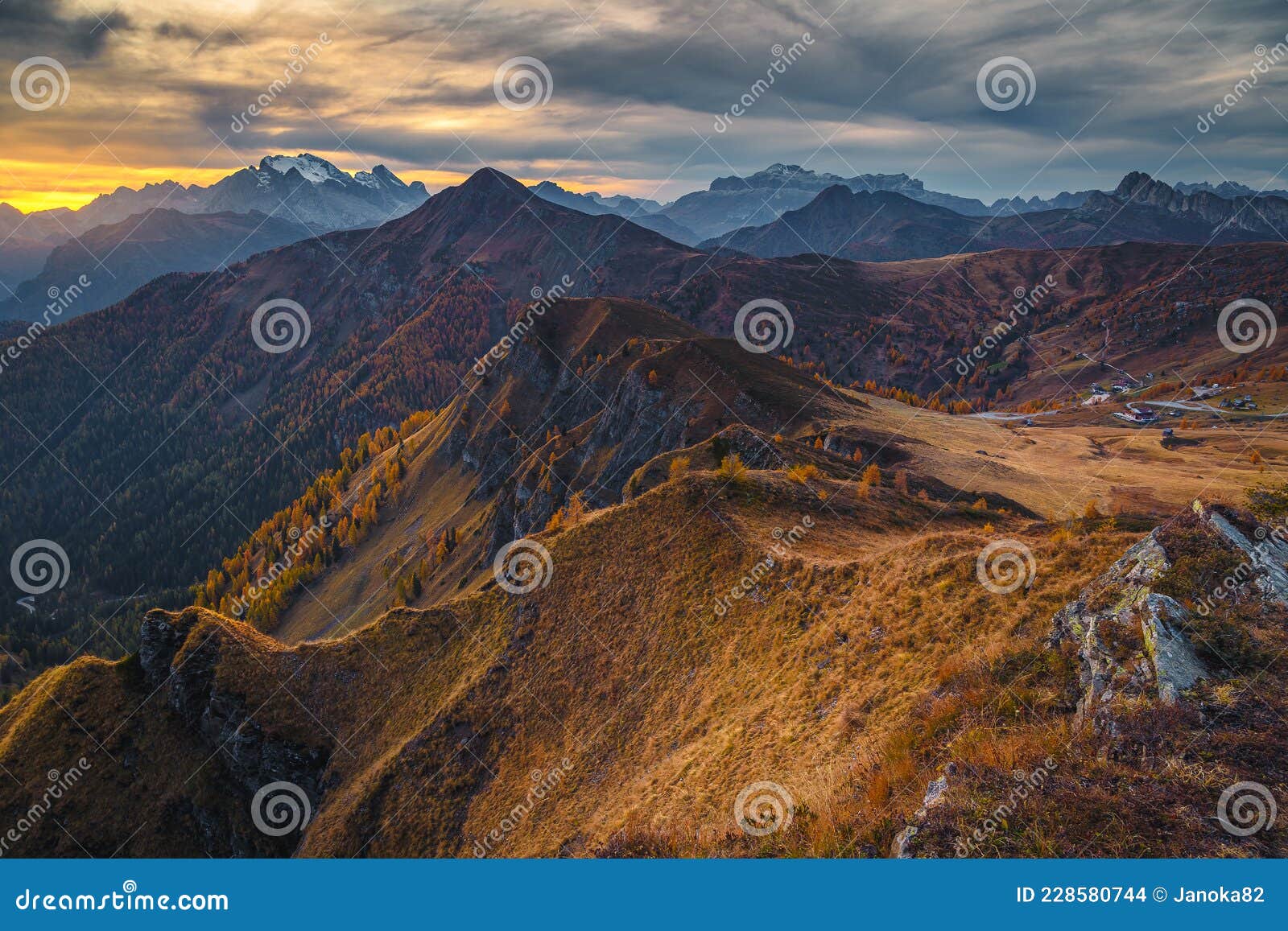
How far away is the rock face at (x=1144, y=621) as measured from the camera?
14719mm

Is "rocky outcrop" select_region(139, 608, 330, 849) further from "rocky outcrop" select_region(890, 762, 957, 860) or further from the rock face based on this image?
the rock face

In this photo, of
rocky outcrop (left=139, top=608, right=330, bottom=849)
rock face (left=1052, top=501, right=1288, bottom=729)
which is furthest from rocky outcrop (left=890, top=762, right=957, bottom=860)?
rocky outcrop (left=139, top=608, right=330, bottom=849)

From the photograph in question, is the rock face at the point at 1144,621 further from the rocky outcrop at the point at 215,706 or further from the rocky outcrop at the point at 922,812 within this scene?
the rocky outcrop at the point at 215,706

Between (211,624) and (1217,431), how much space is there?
195 meters

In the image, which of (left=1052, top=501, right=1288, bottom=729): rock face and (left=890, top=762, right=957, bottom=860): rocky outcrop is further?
(left=1052, top=501, right=1288, bottom=729): rock face

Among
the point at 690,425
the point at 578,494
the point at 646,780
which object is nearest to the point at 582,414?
the point at 578,494

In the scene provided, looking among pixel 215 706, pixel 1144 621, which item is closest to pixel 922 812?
pixel 1144 621

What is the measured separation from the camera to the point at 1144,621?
53.2 ft

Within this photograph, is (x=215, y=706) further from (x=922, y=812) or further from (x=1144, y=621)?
(x=1144, y=621)

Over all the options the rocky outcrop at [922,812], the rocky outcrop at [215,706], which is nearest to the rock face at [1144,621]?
the rocky outcrop at [922,812]

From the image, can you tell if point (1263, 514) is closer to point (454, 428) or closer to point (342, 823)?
point (342, 823)

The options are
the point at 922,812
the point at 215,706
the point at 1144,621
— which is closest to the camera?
the point at 922,812

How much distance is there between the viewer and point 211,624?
5794cm

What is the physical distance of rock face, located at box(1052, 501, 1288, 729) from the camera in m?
14.7
